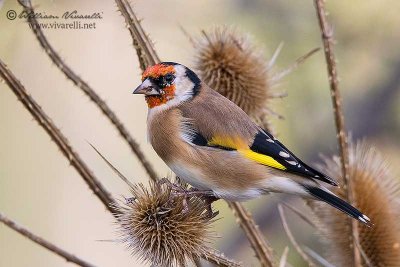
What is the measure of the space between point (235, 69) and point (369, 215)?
660 mm

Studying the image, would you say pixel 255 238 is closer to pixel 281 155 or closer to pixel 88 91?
pixel 281 155

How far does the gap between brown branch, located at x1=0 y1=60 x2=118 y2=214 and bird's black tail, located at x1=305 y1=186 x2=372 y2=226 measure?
55cm

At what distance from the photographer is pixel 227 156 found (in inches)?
91.8

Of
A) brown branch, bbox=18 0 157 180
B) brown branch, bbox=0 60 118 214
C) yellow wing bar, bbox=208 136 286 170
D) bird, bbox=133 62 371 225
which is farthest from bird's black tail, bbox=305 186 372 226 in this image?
brown branch, bbox=0 60 118 214

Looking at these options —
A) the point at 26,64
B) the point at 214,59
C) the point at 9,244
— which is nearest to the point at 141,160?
the point at 214,59

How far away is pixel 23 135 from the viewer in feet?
14.1

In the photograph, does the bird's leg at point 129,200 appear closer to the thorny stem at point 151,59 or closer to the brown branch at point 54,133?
the brown branch at point 54,133

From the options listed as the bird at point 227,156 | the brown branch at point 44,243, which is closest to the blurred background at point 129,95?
the bird at point 227,156

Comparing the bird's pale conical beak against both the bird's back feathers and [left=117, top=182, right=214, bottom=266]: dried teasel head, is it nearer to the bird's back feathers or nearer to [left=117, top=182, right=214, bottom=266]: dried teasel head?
the bird's back feathers

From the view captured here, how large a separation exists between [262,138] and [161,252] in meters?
0.46

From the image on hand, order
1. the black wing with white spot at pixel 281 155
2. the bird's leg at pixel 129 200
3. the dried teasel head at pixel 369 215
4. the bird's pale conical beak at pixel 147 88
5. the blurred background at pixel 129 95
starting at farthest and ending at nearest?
the blurred background at pixel 129 95, the dried teasel head at pixel 369 215, the bird's pale conical beak at pixel 147 88, the black wing with white spot at pixel 281 155, the bird's leg at pixel 129 200

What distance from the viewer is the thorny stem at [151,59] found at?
7.02 feet

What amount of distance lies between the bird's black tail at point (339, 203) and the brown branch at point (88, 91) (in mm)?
451

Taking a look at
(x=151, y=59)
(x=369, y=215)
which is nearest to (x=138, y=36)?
(x=151, y=59)
